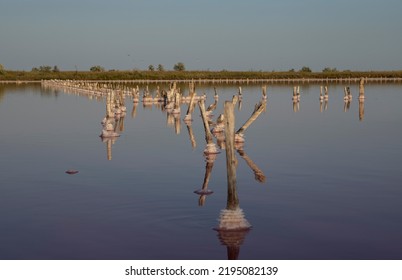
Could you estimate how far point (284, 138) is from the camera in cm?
2962

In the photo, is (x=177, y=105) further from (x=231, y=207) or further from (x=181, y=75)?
(x=181, y=75)

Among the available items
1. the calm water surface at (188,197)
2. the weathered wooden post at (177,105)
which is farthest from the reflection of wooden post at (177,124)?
the weathered wooden post at (177,105)

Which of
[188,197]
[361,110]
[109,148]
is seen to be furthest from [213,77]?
[188,197]

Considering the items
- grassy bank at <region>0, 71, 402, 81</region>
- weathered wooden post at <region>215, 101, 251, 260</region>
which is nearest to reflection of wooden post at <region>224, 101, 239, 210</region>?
weathered wooden post at <region>215, 101, 251, 260</region>

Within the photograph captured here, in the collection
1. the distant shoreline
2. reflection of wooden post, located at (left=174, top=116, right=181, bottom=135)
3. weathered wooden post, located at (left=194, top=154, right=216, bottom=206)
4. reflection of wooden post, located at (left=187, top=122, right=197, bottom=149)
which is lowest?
the distant shoreline

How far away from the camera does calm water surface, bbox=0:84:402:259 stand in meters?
12.5

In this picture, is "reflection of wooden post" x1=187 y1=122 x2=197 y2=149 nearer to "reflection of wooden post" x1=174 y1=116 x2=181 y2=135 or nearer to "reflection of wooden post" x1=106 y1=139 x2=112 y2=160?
"reflection of wooden post" x1=174 y1=116 x2=181 y2=135

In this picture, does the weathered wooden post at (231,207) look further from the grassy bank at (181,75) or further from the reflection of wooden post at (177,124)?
the grassy bank at (181,75)

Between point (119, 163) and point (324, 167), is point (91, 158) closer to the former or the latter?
point (119, 163)

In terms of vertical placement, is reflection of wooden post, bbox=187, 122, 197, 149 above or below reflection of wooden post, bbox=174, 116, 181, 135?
above

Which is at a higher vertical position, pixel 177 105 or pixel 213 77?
pixel 177 105

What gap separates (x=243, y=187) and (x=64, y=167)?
237 inches

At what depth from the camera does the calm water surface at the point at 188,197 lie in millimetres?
12469

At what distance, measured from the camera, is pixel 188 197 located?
53.8 feet
